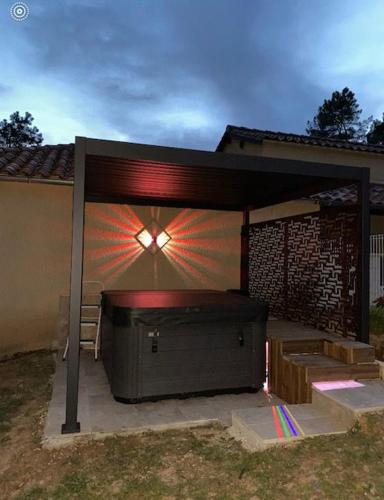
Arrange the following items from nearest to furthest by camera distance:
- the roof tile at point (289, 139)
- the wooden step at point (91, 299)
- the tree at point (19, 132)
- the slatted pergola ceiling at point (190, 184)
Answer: the slatted pergola ceiling at point (190, 184) → the wooden step at point (91, 299) → the roof tile at point (289, 139) → the tree at point (19, 132)

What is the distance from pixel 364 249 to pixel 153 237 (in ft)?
13.4

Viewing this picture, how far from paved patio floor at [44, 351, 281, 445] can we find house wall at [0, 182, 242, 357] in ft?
7.41

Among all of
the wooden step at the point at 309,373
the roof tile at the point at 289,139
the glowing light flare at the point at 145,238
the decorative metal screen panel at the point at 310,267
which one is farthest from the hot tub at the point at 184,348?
the roof tile at the point at 289,139

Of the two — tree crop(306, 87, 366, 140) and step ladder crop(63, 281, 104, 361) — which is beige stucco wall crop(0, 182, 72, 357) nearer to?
step ladder crop(63, 281, 104, 361)

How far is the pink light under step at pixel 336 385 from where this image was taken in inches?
162

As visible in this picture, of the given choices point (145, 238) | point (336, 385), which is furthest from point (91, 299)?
point (336, 385)

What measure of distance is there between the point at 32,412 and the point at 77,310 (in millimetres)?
1468

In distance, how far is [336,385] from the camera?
4246mm

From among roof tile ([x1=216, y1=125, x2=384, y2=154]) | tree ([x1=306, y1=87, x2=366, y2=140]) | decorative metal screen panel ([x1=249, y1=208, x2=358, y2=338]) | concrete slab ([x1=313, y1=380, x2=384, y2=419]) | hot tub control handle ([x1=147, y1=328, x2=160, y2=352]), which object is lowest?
concrete slab ([x1=313, y1=380, x2=384, y2=419])

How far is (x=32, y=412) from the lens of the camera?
4207 millimetres

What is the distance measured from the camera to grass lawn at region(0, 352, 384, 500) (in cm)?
265

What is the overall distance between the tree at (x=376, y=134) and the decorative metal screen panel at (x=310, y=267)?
100 feet

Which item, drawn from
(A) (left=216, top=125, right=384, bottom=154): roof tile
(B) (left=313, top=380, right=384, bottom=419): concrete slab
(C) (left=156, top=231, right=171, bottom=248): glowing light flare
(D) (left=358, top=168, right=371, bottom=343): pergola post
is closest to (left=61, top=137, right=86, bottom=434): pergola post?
(B) (left=313, top=380, right=384, bottom=419): concrete slab

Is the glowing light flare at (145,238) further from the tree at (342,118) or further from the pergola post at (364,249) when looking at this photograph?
the tree at (342,118)
